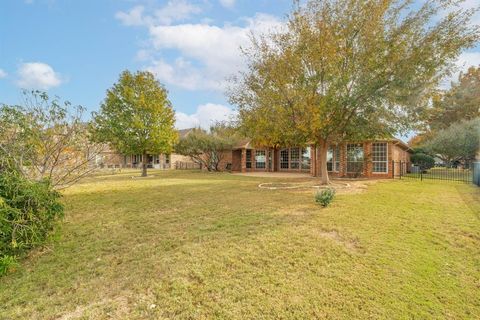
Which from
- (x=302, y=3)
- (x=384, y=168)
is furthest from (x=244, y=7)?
(x=384, y=168)

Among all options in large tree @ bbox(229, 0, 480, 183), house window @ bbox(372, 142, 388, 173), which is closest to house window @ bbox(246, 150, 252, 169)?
house window @ bbox(372, 142, 388, 173)

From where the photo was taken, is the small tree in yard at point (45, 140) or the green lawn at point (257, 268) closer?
the green lawn at point (257, 268)

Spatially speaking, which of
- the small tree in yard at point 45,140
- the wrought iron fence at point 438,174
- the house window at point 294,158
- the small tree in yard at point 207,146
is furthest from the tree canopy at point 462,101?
the small tree in yard at point 45,140

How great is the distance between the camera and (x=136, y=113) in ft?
60.2

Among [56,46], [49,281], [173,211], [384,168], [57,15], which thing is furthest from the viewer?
[384,168]

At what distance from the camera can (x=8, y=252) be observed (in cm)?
416

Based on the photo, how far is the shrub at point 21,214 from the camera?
3975 millimetres

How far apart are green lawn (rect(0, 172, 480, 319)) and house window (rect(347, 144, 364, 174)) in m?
11.0

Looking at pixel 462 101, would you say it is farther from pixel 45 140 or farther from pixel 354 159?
pixel 45 140

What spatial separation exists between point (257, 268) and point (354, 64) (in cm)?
1028

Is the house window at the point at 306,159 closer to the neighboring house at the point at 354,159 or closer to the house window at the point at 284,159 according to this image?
the neighboring house at the point at 354,159

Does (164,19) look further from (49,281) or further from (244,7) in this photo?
(49,281)

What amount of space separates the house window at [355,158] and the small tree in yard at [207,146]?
10.9 meters

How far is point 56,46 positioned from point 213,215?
9492 millimetres
